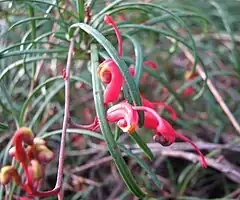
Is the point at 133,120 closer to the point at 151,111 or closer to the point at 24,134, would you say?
the point at 151,111

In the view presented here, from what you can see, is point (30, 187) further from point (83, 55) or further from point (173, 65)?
point (173, 65)

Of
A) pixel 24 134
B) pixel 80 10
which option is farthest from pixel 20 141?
pixel 80 10

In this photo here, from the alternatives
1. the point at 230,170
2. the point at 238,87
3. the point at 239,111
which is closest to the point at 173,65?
the point at 238,87

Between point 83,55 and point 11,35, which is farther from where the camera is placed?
point 11,35

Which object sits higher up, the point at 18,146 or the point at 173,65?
the point at 173,65

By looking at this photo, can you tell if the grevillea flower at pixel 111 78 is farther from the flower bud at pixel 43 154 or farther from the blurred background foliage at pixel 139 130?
the blurred background foliage at pixel 139 130

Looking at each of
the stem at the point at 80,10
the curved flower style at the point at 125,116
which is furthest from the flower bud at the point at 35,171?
the stem at the point at 80,10

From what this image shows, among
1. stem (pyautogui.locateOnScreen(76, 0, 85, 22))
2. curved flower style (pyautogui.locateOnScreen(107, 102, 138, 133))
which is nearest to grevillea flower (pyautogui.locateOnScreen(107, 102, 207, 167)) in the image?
curved flower style (pyautogui.locateOnScreen(107, 102, 138, 133))
